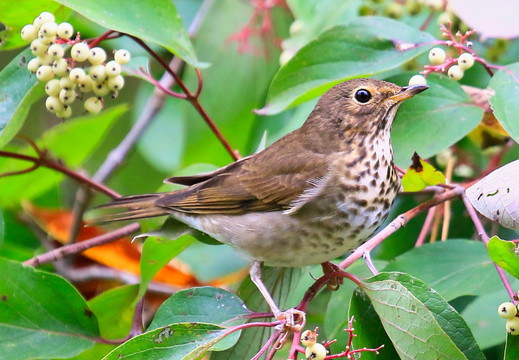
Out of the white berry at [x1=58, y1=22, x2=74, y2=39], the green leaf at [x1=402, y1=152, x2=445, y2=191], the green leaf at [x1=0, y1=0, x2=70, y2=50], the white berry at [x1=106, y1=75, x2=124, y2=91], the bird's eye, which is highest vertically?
the green leaf at [x1=0, y1=0, x2=70, y2=50]

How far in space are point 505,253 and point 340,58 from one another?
3.94 feet

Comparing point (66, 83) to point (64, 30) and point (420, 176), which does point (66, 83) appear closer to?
point (64, 30)

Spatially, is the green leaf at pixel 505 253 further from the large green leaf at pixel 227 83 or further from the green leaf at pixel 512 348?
the large green leaf at pixel 227 83

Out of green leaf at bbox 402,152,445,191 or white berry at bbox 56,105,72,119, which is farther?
white berry at bbox 56,105,72,119

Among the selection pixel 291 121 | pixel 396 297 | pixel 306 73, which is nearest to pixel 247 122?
pixel 291 121

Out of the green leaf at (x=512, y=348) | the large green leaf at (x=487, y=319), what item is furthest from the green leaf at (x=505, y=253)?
the large green leaf at (x=487, y=319)

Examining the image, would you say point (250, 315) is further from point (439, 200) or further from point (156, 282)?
point (156, 282)

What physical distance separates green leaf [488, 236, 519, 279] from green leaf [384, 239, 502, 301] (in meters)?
0.46

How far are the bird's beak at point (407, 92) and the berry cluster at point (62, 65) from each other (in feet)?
3.58

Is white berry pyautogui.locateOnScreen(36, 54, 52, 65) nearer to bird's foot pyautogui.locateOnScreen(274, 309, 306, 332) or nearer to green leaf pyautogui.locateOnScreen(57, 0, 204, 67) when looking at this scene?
green leaf pyautogui.locateOnScreen(57, 0, 204, 67)

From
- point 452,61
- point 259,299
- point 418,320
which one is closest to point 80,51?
point 259,299

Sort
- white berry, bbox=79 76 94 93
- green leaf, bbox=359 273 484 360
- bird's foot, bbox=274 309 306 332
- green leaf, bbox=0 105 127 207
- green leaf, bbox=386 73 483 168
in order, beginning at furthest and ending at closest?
green leaf, bbox=0 105 127 207, green leaf, bbox=386 73 483 168, white berry, bbox=79 76 94 93, bird's foot, bbox=274 309 306 332, green leaf, bbox=359 273 484 360

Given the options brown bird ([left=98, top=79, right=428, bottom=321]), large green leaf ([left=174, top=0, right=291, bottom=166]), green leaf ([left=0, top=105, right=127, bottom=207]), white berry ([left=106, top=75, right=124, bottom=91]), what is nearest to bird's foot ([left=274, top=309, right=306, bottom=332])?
brown bird ([left=98, top=79, right=428, bottom=321])

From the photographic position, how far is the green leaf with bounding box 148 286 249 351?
2.68 m
